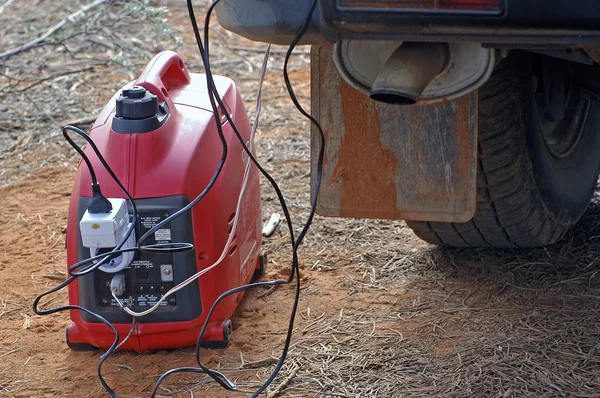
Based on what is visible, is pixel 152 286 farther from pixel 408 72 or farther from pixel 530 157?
pixel 530 157

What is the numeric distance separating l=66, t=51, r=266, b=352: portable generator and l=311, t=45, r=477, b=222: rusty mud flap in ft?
0.94

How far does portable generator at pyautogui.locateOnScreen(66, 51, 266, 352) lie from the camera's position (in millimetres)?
1952

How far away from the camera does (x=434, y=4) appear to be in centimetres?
135

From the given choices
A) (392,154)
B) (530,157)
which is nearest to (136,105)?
(392,154)

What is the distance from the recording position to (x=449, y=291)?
7.72 feet

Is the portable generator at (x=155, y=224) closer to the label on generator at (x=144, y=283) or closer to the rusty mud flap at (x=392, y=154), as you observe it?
the label on generator at (x=144, y=283)

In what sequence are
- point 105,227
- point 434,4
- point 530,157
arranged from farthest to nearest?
point 530,157 < point 105,227 < point 434,4

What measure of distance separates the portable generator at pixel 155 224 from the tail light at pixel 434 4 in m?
0.75

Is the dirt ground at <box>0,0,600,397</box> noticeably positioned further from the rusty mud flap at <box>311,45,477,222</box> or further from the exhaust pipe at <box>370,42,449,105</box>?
the exhaust pipe at <box>370,42,449,105</box>

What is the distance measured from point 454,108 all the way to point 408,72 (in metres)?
0.44

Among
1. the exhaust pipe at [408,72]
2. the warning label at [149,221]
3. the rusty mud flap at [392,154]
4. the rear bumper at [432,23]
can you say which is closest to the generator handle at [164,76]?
the warning label at [149,221]

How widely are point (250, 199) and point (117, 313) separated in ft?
1.63

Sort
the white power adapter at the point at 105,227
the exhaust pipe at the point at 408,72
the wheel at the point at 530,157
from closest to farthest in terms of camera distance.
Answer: the exhaust pipe at the point at 408,72, the white power adapter at the point at 105,227, the wheel at the point at 530,157

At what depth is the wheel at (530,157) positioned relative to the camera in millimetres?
2055
